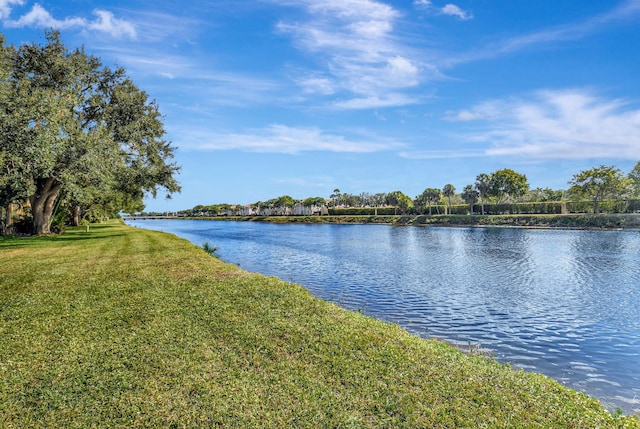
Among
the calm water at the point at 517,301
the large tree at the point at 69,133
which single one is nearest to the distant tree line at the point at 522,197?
the calm water at the point at 517,301

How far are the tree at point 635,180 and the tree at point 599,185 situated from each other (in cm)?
218

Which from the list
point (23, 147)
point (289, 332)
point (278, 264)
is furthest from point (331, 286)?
point (23, 147)

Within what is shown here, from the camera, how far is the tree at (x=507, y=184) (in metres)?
105

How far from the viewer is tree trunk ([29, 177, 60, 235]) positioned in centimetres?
3000

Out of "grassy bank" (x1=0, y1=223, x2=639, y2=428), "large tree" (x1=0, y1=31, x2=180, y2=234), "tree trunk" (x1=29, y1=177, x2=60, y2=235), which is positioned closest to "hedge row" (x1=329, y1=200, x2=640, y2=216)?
"large tree" (x1=0, y1=31, x2=180, y2=234)

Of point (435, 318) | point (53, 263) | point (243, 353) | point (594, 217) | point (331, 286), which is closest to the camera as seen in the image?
point (243, 353)

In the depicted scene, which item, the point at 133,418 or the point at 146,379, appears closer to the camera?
the point at 133,418

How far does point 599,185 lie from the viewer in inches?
3177

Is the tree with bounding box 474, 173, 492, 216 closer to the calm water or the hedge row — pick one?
the hedge row

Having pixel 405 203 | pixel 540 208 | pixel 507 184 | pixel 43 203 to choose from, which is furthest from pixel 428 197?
pixel 43 203

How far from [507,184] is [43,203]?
105 meters

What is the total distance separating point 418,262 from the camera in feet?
96.2

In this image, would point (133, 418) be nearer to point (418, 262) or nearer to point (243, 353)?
point (243, 353)

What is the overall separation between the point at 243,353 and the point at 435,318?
28.1ft
